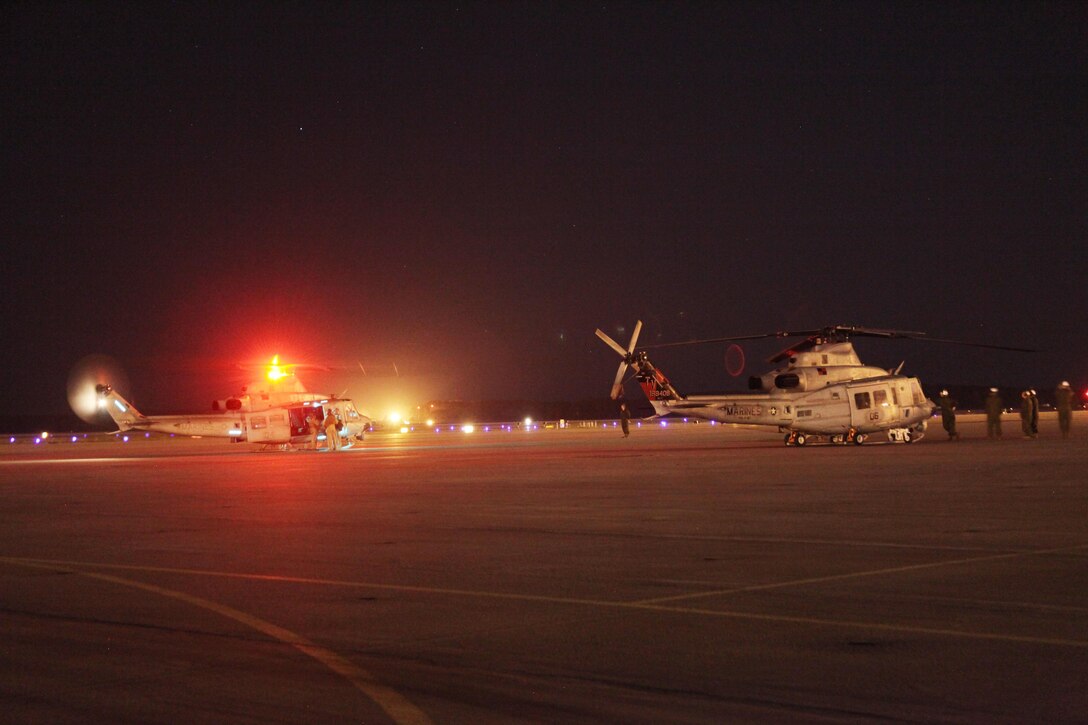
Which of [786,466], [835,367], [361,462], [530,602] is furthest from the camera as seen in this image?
[835,367]

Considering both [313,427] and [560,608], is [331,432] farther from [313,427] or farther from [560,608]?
[560,608]

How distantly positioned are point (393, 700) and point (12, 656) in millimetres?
2999

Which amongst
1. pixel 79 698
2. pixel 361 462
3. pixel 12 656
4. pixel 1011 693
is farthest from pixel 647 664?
pixel 361 462

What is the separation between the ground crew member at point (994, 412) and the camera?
1483 inches

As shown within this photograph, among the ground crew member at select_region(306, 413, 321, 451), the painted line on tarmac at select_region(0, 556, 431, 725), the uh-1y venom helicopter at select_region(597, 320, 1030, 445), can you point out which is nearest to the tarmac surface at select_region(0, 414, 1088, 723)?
the painted line on tarmac at select_region(0, 556, 431, 725)

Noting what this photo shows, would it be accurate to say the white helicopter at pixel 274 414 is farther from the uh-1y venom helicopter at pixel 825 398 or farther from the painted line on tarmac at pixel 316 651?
the painted line on tarmac at pixel 316 651

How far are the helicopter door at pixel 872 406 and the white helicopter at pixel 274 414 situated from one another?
64.8 ft

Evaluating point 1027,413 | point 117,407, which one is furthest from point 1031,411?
point 117,407

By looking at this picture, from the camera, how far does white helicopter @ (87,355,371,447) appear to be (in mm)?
43125

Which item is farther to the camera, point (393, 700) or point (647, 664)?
point (647, 664)

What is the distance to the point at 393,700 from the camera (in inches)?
237

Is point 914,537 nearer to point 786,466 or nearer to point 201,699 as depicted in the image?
point 201,699

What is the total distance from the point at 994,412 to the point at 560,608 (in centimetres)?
3293

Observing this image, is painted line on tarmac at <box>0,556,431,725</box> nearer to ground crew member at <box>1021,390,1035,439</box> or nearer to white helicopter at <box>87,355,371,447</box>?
white helicopter at <box>87,355,371,447</box>
